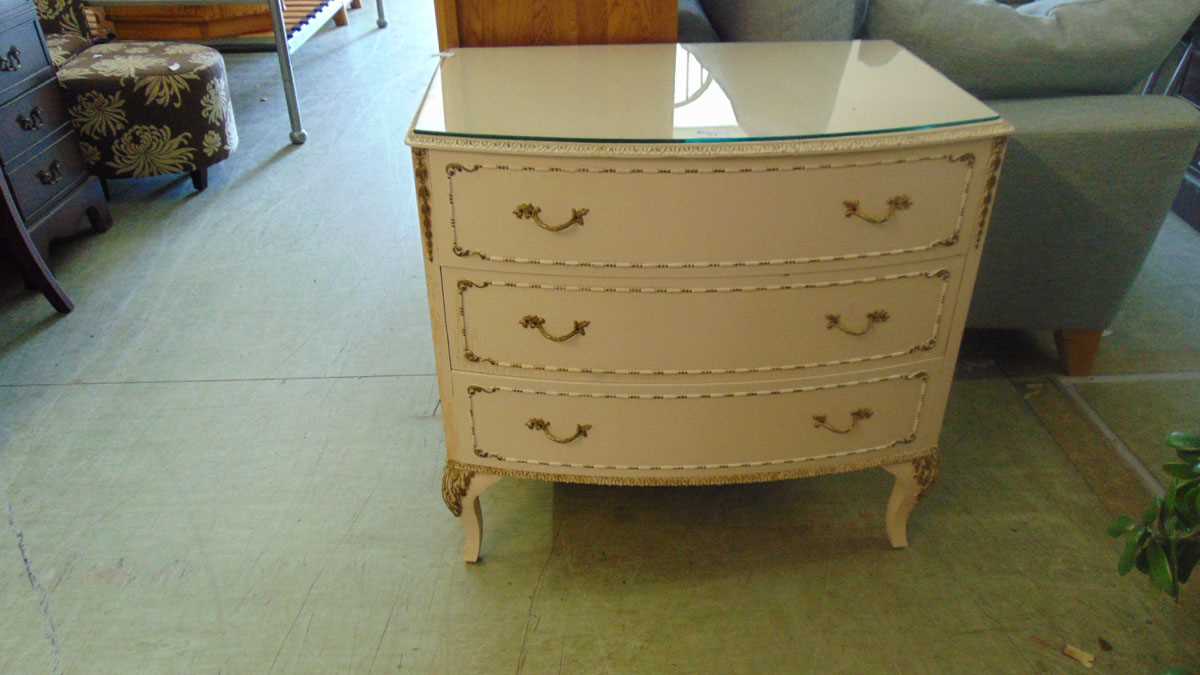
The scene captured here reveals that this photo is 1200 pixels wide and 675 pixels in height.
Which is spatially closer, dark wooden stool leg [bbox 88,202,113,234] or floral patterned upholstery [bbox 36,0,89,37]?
dark wooden stool leg [bbox 88,202,113,234]

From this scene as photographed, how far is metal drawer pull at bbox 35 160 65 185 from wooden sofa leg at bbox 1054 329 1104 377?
2408 millimetres

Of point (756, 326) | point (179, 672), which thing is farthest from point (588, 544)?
point (179, 672)

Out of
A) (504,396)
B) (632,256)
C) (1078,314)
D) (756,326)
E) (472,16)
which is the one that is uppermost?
(472,16)

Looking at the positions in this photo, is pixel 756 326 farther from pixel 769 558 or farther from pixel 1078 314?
pixel 1078 314

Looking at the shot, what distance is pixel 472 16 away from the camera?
4.93 ft

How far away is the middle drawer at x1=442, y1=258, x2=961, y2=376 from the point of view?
1204mm

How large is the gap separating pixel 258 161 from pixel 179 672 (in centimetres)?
203

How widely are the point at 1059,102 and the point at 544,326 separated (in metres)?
1.13

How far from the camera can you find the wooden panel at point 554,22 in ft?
4.92

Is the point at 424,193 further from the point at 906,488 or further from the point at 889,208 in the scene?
the point at 906,488

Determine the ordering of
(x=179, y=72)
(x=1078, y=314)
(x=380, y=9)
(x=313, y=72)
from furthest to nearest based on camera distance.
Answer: (x=380, y=9) → (x=313, y=72) → (x=179, y=72) → (x=1078, y=314)

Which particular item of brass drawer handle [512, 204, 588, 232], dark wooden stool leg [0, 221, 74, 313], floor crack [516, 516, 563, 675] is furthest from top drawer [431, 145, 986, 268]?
dark wooden stool leg [0, 221, 74, 313]

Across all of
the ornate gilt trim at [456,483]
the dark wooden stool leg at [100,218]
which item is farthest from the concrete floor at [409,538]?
the dark wooden stool leg at [100,218]

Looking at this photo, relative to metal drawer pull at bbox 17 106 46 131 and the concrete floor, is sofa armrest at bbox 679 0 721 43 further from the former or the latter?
metal drawer pull at bbox 17 106 46 131
